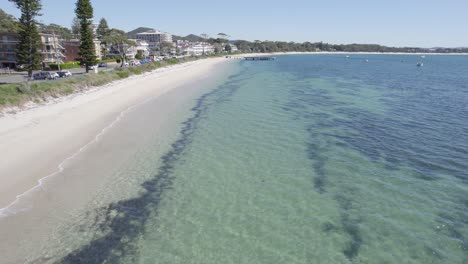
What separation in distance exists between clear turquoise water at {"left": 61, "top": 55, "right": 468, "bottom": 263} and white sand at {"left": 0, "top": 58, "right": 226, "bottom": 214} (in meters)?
5.13

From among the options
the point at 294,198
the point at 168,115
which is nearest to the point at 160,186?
the point at 294,198

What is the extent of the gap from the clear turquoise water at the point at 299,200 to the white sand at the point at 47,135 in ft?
16.8

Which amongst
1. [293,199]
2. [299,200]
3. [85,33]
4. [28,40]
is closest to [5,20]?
[85,33]

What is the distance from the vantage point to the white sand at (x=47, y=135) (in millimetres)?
14164

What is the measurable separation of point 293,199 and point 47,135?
16721mm

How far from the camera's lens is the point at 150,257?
9266 mm

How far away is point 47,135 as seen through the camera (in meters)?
20.4

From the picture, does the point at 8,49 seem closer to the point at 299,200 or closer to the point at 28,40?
the point at 28,40

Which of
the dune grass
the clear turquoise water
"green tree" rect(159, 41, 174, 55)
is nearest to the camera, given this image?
the clear turquoise water

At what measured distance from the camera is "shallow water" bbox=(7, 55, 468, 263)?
31.4 ft

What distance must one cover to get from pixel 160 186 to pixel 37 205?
4.77m

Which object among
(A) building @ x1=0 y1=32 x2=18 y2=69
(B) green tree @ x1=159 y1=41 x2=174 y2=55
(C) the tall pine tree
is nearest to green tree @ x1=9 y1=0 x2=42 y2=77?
(C) the tall pine tree

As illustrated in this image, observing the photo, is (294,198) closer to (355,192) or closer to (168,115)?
(355,192)

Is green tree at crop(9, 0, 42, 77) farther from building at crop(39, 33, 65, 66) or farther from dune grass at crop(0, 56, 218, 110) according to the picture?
building at crop(39, 33, 65, 66)
